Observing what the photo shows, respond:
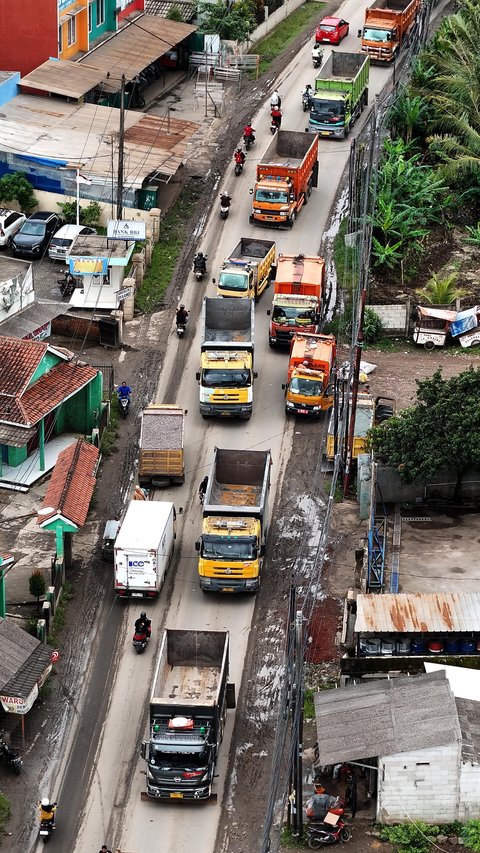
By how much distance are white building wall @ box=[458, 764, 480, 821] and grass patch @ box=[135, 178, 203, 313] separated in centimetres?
3391

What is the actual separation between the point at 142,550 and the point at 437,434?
1100 cm

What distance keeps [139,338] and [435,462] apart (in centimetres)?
1898

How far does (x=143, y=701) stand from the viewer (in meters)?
51.3

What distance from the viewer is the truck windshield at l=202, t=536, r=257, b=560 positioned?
54844mm

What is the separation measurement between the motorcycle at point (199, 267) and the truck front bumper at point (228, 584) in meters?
23.6

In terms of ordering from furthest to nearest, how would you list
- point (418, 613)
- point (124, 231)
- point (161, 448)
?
point (124, 231) < point (161, 448) < point (418, 613)

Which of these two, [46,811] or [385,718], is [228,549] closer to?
[385,718]

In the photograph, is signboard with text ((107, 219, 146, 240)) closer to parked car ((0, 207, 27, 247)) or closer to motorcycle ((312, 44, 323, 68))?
parked car ((0, 207, 27, 247))

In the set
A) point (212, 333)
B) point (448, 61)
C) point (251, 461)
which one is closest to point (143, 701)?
point (251, 461)

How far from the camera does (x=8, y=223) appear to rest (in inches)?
3081

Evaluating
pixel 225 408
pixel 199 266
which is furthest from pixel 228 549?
pixel 199 266

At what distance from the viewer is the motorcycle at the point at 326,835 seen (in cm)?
4497

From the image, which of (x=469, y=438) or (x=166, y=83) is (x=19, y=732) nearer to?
(x=469, y=438)

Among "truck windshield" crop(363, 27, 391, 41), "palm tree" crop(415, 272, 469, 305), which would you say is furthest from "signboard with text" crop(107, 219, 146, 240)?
"truck windshield" crop(363, 27, 391, 41)
